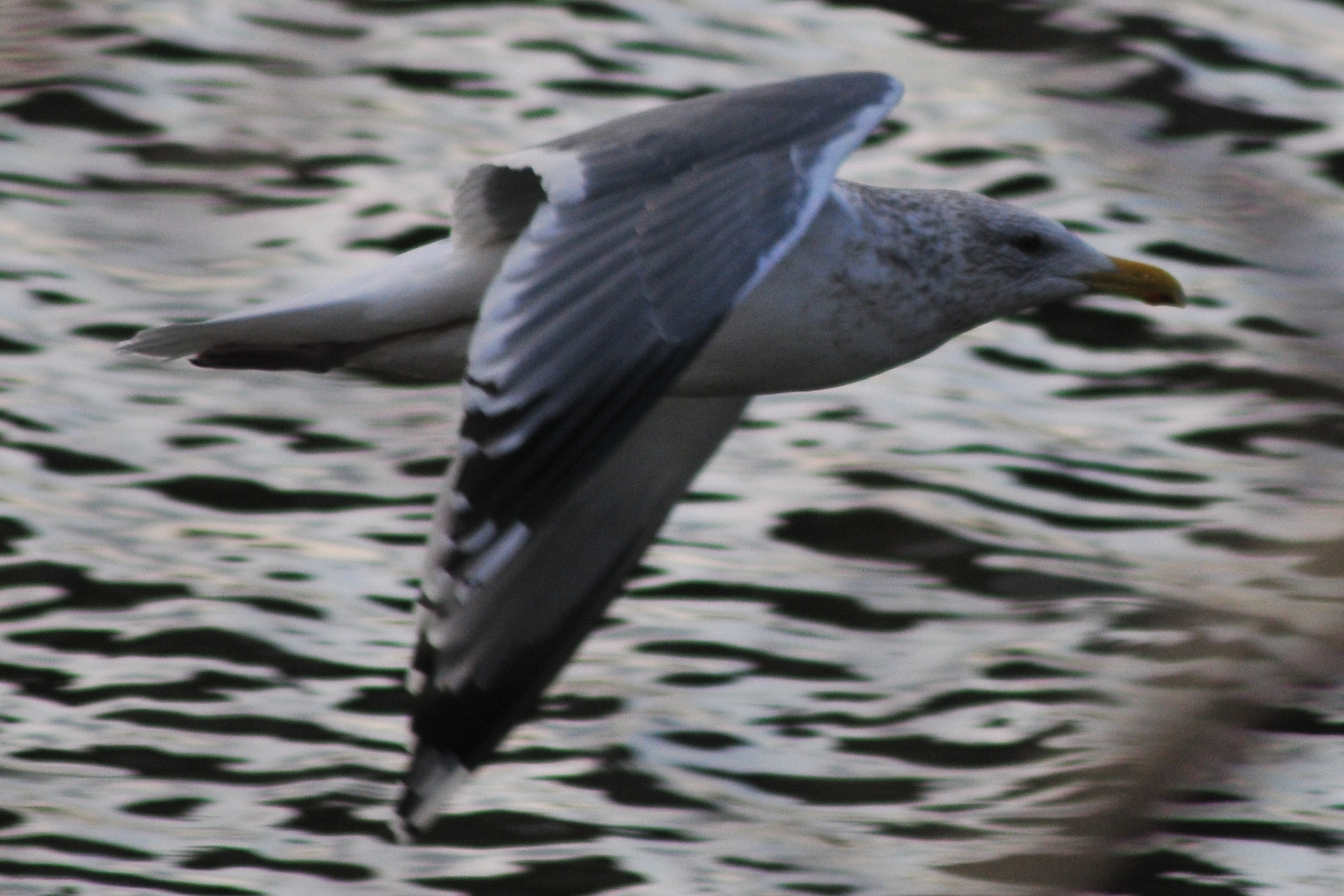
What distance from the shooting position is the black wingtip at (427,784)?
344 cm

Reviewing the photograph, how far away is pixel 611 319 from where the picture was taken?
2.80 meters

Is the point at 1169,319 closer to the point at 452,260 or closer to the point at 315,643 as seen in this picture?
the point at 315,643

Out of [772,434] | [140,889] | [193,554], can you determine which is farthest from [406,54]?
[140,889]

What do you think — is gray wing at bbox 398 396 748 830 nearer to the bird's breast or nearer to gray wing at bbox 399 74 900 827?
gray wing at bbox 399 74 900 827

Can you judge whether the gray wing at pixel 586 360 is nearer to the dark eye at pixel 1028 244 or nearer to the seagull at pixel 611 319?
the seagull at pixel 611 319

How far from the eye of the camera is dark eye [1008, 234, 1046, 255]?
3.97 metres

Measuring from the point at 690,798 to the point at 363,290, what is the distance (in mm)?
1866

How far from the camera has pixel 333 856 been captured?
15.0ft

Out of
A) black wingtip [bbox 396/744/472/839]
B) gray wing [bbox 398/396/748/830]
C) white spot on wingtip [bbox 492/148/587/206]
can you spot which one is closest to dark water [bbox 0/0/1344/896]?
white spot on wingtip [bbox 492/148/587/206]

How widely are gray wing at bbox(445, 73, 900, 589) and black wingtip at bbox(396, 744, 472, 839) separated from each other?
0.69 m

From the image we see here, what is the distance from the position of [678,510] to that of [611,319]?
3.45m

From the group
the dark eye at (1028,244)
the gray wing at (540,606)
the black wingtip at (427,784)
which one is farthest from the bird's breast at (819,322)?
the black wingtip at (427,784)

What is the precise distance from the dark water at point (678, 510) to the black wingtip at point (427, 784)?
99 cm

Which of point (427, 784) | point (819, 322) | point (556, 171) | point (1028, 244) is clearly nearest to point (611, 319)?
point (556, 171)
